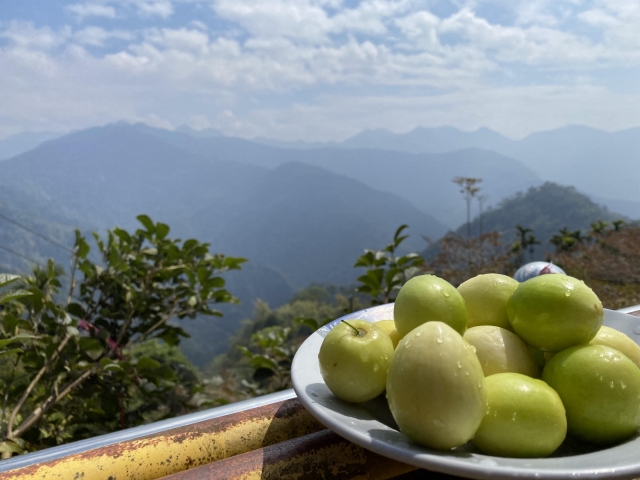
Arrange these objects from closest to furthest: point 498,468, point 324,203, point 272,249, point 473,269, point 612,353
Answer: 1. point 498,468
2. point 612,353
3. point 473,269
4. point 272,249
5. point 324,203

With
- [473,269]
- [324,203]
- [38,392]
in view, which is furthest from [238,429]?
[324,203]

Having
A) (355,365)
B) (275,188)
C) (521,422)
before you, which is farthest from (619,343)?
(275,188)

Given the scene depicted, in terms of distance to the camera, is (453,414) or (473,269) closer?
(453,414)

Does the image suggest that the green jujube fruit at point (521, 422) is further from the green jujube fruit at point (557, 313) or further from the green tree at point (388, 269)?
the green tree at point (388, 269)

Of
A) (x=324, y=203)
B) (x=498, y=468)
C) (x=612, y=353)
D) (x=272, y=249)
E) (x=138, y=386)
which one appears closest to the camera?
(x=498, y=468)

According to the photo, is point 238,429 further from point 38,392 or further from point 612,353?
point 38,392

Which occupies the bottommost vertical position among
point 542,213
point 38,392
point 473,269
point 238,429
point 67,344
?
point 542,213

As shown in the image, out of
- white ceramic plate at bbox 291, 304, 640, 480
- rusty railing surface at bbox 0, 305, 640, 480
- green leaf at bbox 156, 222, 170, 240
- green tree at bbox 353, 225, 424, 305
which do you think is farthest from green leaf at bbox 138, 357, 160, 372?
white ceramic plate at bbox 291, 304, 640, 480

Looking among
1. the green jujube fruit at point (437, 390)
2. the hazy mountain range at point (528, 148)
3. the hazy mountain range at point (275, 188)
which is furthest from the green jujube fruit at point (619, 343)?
the hazy mountain range at point (528, 148)

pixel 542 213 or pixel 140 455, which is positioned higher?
pixel 140 455
